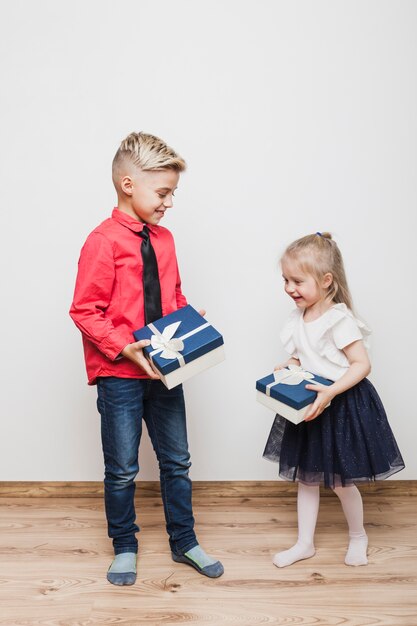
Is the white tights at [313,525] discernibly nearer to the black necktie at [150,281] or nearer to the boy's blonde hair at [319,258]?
the boy's blonde hair at [319,258]

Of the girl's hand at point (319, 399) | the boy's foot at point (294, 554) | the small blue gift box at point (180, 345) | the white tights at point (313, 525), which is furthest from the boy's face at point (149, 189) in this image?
the boy's foot at point (294, 554)

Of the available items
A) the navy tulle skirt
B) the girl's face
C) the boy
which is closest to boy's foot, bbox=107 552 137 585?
the boy

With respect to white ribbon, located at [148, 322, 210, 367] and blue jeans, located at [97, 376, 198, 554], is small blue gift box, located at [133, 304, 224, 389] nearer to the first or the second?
white ribbon, located at [148, 322, 210, 367]

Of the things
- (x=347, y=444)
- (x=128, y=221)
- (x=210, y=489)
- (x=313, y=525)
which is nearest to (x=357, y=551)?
(x=313, y=525)

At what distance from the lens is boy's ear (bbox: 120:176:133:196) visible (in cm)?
140

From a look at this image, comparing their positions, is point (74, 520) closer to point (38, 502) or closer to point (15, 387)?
point (38, 502)

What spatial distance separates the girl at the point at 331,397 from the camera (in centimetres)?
144

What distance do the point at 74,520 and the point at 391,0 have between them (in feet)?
6.01

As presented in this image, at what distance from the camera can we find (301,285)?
1446 millimetres

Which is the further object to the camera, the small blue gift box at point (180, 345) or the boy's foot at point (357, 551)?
the boy's foot at point (357, 551)

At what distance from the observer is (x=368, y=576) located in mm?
1473

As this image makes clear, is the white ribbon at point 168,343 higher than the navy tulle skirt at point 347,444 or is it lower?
higher

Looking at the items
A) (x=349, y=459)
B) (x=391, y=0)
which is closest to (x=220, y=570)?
(x=349, y=459)

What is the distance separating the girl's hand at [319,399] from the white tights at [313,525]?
0.26 m
